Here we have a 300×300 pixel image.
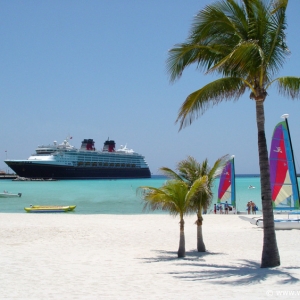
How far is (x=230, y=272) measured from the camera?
24.7ft

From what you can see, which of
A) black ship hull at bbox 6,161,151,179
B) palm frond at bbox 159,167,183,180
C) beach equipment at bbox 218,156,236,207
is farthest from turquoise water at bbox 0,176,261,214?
black ship hull at bbox 6,161,151,179

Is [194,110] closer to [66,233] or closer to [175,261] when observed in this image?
[175,261]

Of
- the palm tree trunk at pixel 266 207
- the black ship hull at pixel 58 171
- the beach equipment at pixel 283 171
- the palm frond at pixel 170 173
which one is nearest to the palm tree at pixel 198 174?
the palm frond at pixel 170 173

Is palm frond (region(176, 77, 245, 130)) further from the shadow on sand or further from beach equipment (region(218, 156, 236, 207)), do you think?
beach equipment (region(218, 156, 236, 207))

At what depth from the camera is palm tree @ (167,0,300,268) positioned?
7.56 meters

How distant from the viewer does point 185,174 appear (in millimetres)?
10430

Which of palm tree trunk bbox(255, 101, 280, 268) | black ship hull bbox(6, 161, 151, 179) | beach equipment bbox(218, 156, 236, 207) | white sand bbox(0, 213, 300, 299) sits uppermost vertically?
black ship hull bbox(6, 161, 151, 179)

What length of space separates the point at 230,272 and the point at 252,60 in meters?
3.82

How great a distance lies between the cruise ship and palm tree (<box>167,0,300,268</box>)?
93.1 meters

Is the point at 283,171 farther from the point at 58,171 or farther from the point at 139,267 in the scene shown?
the point at 58,171

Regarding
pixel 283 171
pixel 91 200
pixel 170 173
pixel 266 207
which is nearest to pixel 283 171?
pixel 283 171

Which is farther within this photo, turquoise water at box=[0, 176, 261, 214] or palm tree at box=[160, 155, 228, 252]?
turquoise water at box=[0, 176, 261, 214]

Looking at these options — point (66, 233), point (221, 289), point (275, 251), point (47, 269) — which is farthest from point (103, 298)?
point (66, 233)

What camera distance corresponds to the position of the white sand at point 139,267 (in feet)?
19.5
